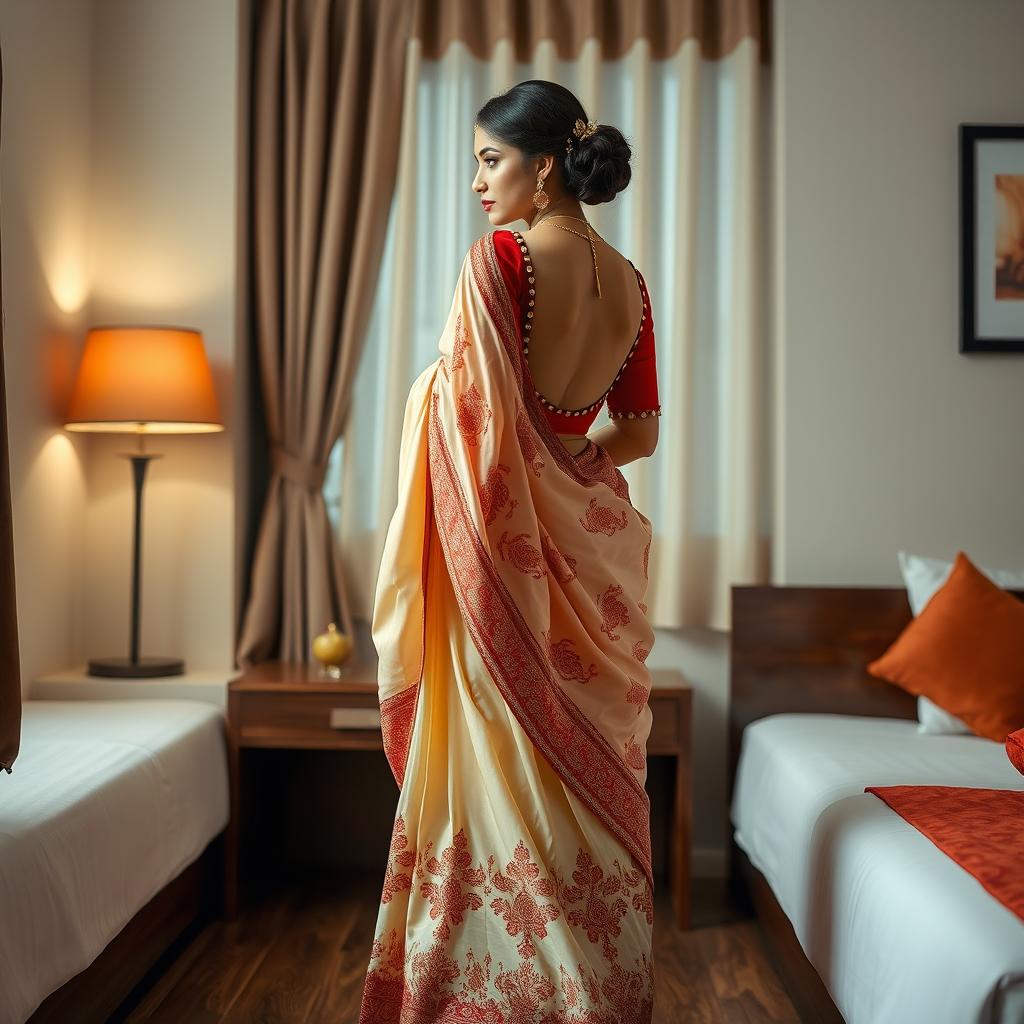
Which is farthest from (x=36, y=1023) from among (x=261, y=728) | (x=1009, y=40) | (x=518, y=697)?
(x=1009, y=40)

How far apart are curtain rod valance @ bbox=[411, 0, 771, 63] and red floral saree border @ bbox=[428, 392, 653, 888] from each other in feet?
6.34

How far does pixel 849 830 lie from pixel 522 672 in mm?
648

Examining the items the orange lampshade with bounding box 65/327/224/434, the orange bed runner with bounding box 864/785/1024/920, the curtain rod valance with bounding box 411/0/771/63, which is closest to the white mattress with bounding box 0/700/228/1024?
the orange lampshade with bounding box 65/327/224/434

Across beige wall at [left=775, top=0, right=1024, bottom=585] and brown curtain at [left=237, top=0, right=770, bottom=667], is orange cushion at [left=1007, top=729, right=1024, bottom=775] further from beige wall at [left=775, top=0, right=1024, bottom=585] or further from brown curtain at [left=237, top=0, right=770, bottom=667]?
brown curtain at [left=237, top=0, right=770, bottom=667]

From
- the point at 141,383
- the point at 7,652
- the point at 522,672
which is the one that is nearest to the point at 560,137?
the point at 522,672

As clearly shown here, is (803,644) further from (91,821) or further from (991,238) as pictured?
(91,821)

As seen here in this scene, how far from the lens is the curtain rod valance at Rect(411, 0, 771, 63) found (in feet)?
10.9

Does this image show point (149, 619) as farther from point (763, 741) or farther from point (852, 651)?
point (852, 651)

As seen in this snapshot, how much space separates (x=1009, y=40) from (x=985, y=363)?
89cm

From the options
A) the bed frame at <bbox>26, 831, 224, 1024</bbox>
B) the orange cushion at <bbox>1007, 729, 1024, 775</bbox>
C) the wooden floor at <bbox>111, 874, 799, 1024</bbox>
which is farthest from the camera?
the wooden floor at <bbox>111, 874, 799, 1024</bbox>

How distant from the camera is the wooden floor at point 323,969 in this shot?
7.68 feet

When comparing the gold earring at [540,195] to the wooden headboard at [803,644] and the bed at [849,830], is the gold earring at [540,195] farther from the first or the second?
the wooden headboard at [803,644]

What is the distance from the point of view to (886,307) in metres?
3.22

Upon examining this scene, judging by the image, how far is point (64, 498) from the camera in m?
3.07
